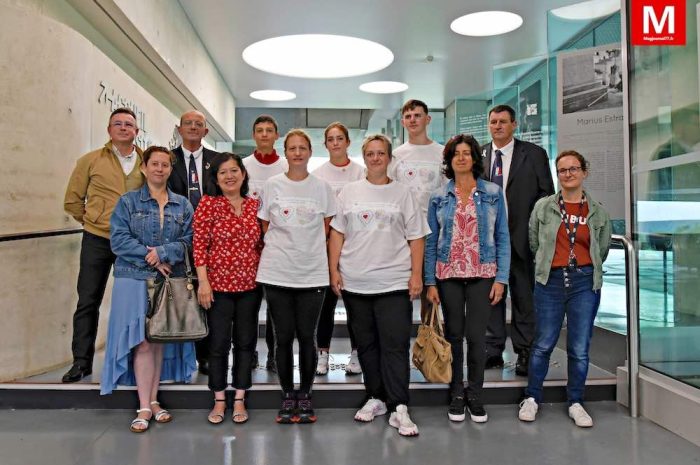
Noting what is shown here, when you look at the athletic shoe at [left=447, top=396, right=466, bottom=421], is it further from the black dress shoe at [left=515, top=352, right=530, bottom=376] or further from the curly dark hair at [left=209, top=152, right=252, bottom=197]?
the curly dark hair at [left=209, top=152, right=252, bottom=197]

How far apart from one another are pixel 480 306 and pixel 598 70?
2.32 m

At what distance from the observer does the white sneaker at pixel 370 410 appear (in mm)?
3043

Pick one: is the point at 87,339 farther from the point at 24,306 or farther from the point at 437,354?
the point at 437,354

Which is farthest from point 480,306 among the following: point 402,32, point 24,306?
point 402,32

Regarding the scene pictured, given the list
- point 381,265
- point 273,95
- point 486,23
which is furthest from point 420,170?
point 273,95

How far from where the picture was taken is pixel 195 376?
352 centimetres

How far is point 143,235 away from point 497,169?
230cm

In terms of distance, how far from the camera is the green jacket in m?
3.01

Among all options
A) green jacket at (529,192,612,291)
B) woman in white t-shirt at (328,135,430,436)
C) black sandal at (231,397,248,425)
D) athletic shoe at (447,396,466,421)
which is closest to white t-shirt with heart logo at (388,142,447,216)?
woman in white t-shirt at (328,135,430,436)

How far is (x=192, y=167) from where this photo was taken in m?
3.63

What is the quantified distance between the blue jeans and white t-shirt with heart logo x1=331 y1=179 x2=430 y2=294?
814 millimetres

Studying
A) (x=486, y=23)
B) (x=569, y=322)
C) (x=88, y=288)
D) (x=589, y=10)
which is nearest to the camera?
(x=569, y=322)

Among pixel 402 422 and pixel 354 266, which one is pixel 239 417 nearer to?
pixel 402 422

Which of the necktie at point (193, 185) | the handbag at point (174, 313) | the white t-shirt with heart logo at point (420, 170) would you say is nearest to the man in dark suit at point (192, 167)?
the necktie at point (193, 185)
